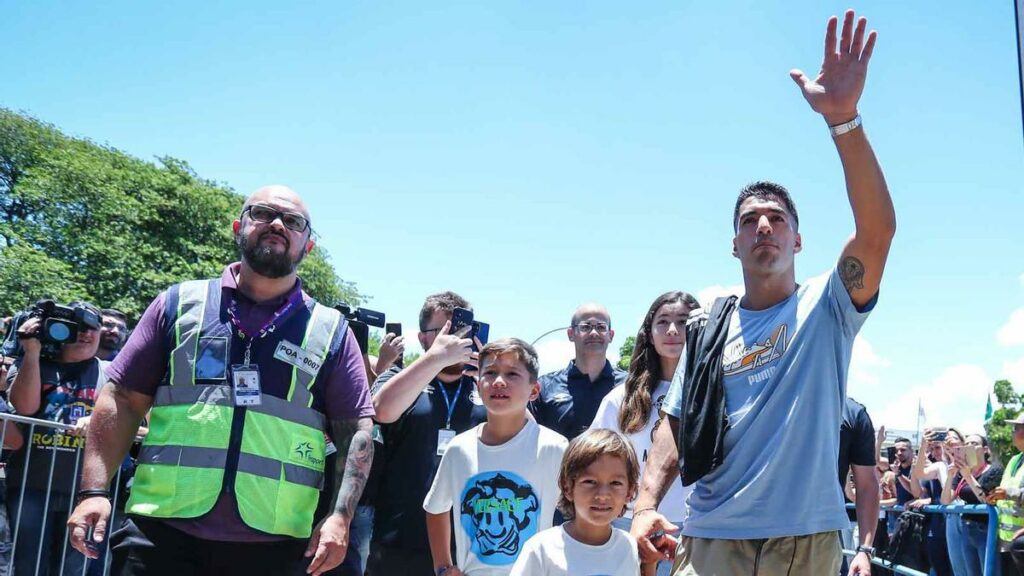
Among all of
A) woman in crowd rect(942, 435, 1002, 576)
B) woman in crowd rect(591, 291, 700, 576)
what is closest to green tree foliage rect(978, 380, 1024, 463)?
woman in crowd rect(942, 435, 1002, 576)

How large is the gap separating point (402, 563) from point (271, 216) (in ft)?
6.56

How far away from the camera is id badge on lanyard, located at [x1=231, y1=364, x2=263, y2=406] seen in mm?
3154

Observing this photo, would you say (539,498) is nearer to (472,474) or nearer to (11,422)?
(472,474)

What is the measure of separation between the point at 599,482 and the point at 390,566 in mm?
1588

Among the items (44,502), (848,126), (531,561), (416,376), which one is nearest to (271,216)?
(416,376)

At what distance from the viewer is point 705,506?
2.86 meters

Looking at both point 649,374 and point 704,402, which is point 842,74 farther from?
point 649,374

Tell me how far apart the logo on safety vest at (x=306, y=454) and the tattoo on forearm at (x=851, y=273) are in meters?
2.16

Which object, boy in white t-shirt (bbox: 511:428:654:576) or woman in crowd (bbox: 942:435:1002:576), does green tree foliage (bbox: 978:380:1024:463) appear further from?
boy in white t-shirt (bbox: 511:428:654:576)

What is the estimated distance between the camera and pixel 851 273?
105 inches

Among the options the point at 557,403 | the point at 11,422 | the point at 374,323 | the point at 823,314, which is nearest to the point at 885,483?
the point at 557,403

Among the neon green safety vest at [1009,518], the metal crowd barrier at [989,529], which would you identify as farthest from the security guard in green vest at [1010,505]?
the metal crowd barrier at [989,529]

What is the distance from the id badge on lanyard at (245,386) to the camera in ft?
10.3

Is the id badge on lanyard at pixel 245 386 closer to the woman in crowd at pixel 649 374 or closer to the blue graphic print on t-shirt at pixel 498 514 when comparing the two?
the blue graphic print on t-shirt at pixel 498 514
